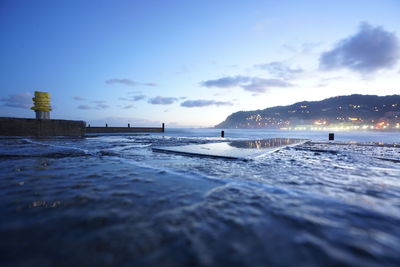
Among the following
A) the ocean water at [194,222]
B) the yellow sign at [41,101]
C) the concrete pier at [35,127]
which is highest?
the yellow sign at [41,101]

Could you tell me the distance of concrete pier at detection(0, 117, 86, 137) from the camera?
13.3 meters

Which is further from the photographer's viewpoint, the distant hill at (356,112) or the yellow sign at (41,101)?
the distant hill at (356,112)

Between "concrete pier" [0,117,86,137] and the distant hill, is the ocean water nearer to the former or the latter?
"concrete pier" [0,117,86,137]

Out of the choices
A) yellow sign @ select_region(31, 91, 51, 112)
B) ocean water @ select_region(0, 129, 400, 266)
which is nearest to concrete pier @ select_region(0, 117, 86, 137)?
yellow sign @ select_region(31, 91, 51, 112)

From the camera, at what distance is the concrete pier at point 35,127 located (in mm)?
13293

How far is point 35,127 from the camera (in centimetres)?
1386

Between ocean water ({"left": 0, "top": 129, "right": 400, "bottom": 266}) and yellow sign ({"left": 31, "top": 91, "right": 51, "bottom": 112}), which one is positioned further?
yellow sign ({"left": 31, "top": 91, "right": 51, "bottom": 112})

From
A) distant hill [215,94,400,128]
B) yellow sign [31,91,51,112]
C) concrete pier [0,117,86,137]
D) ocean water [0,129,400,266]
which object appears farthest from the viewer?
distant hill [215,94,400,128]

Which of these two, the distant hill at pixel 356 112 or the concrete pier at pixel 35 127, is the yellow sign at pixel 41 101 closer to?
the concrete pier at pixel 35 127

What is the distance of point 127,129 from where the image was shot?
45.3 m

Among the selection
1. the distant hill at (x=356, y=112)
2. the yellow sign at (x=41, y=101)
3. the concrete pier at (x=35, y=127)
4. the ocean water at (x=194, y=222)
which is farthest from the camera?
the distant hill at (x=356, y=112)

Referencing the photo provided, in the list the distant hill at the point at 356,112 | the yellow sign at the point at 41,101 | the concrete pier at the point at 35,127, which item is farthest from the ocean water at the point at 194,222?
the distant hill at the point at 356,112

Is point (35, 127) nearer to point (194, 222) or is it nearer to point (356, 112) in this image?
point (194, 222)

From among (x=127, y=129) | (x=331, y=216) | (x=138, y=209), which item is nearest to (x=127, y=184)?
(x=138, y=209)
